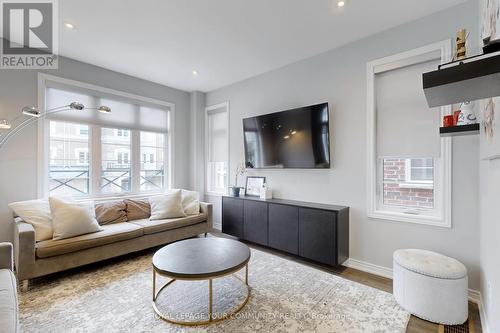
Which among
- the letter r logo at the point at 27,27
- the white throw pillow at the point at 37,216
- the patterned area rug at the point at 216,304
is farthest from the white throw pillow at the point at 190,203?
the letter r logo at the point at 27,27

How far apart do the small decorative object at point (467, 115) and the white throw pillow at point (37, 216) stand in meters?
4.14

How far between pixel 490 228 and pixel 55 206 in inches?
158

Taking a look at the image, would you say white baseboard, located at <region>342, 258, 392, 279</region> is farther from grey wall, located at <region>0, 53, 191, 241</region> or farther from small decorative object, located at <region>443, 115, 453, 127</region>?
grey wall, located at <region>0, 53, 191, 241</region>

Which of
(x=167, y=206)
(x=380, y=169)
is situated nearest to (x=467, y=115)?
(x=380, y=169)

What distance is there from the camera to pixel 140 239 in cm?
309

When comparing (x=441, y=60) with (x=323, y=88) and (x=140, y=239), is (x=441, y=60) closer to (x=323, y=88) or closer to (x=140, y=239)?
(x=323, y=88)

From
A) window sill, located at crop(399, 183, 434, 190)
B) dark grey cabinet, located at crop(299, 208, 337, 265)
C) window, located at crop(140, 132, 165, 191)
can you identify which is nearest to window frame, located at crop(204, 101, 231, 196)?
window, located at crop(140, 132, 165, 191)

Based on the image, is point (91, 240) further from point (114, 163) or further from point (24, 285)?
point (114, 163)

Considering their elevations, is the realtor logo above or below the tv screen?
above

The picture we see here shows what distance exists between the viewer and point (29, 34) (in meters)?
2.76

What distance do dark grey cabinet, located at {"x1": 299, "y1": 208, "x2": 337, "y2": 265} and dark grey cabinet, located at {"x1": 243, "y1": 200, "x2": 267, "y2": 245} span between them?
614 millimetres

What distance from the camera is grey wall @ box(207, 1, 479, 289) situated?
2191 mm

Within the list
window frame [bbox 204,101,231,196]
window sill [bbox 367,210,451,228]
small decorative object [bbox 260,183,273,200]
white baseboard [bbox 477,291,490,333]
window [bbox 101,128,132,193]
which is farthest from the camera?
window frame [bbox 204,101,231,196]

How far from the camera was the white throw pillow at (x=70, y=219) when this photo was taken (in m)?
2.61
